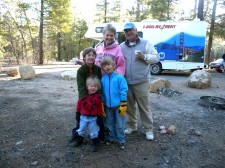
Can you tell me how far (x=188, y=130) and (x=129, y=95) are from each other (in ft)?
5.00

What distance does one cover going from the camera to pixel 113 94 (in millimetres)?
3363

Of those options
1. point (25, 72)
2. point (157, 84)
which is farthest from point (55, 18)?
point (157, 84)

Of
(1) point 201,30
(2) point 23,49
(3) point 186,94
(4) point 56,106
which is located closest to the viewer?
(4) point 56,106

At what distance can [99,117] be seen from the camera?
11.3ft

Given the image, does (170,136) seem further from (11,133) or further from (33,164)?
(11,133)

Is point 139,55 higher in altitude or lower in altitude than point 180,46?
lower

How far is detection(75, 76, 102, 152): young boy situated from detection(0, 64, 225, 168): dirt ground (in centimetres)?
33

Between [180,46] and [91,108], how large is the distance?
9782mm

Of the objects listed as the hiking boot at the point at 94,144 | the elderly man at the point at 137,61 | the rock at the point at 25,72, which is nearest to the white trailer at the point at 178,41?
the rock at the point at 25,72

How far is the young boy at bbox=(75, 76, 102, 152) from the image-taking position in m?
3.31

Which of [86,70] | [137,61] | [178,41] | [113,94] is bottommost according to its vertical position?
[113,94]

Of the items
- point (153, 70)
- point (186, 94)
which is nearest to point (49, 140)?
point (186, 94)

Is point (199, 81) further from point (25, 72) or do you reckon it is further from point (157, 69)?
point (25, 72)

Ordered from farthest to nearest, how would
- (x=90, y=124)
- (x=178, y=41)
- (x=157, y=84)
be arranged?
(x=178, y=41), (x=157, y=84), (x=90, y=124)
